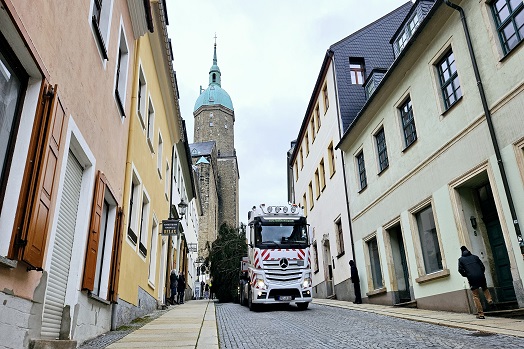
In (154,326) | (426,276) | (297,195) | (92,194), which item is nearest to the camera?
(92,194)

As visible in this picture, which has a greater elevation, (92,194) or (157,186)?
(157,186)

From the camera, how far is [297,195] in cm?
3291

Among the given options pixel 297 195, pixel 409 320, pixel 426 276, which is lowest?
pixel 409 320

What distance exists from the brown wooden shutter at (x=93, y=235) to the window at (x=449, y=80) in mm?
8981

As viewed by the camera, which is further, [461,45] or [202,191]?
[202,191]

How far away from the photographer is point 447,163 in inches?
450

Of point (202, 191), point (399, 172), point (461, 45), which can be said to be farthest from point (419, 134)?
point (202, 191)

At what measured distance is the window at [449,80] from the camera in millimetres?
11352

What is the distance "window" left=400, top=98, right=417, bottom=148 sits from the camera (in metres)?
13.8

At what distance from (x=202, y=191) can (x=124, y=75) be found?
Result: 59003 mm

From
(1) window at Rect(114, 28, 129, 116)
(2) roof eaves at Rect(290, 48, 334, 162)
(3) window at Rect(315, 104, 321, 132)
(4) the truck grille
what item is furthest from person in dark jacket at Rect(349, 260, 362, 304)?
(1) window at Rect(114, 28, 129, 116)

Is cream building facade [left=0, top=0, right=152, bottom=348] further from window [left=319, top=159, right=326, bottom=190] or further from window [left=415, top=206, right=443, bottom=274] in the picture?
window [left=319, top=159, right=326, bottom=190]

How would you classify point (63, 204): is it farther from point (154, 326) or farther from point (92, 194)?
point (154, 326)

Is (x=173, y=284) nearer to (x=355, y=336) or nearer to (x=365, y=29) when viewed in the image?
(x=355, y=336)
